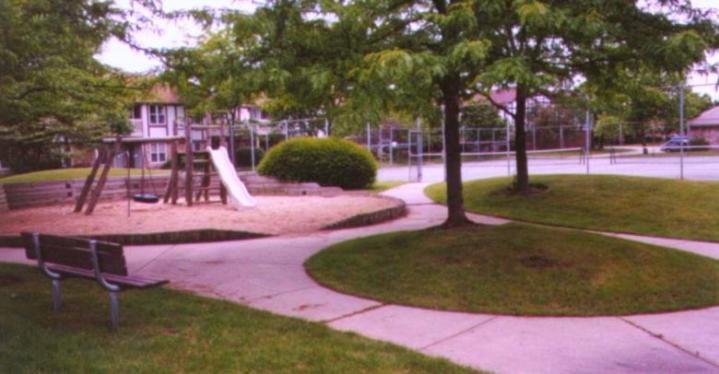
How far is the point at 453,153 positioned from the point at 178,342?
17.9ft

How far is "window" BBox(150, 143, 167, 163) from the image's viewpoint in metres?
52.0

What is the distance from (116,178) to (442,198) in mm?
9432

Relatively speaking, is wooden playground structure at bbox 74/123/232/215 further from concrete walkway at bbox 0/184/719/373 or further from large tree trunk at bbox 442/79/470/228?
large tree trunk at bbox 442/79/470/228

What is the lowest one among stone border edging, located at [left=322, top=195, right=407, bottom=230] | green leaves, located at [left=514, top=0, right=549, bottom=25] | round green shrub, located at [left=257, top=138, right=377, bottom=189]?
stone border edging, located at [left=322, top=195, right=407, bottom=230]

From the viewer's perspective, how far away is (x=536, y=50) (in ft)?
25.2

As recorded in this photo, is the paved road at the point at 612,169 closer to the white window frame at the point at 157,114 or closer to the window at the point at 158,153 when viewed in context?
the window at the point at 158,153

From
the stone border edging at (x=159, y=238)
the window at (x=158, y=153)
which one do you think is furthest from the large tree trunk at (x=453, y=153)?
the window at (x=158, y=153)

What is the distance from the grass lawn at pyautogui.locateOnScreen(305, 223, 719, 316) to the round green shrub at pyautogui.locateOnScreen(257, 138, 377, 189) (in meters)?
12.0

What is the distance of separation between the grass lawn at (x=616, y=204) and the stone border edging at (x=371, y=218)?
6.30 feet

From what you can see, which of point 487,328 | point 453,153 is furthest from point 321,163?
point 487,328

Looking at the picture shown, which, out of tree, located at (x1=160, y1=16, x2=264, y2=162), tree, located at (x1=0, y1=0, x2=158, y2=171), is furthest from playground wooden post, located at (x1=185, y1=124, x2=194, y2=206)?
tree, located at (x1=160, y1=16, x2=264, y2=162)

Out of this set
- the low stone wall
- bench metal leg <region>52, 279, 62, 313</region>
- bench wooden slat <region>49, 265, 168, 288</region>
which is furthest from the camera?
the low stone wall

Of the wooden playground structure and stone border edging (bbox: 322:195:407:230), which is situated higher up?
the wooden playground structure

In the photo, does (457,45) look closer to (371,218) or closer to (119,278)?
(119,278)
